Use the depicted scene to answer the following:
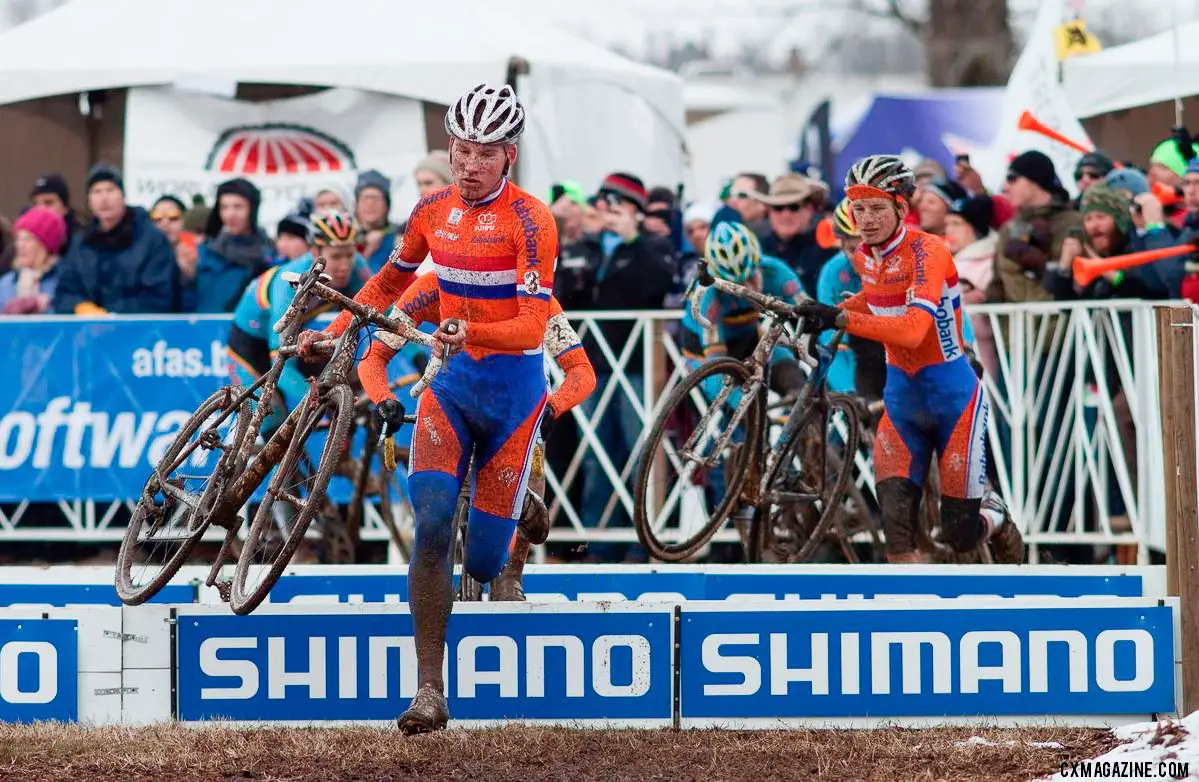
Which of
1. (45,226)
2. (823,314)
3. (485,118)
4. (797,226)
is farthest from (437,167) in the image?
(485,118)

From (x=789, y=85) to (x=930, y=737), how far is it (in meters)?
60.2

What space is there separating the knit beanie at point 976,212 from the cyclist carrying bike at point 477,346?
548 cm

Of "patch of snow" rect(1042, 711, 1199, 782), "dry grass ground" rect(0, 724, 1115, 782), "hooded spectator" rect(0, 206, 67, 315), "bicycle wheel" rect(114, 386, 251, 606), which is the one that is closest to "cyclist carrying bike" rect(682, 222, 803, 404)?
"bicycle wheel" rect(114, 386, 251, 606)

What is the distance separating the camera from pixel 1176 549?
25.4ft

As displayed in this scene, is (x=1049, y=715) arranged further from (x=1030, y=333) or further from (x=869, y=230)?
(x=1030, y=333)

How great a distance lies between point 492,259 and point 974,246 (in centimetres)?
568

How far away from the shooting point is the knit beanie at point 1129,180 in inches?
483

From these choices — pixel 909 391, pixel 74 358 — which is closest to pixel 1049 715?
pixel 909 391

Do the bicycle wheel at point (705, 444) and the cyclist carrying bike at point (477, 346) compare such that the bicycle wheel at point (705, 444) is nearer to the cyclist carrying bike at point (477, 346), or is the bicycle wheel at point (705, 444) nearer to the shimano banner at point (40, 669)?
the cyclist carrying bike at point (477, 346)

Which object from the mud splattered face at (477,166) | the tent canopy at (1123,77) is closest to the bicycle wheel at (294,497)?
the mud splattered face at (477,166)

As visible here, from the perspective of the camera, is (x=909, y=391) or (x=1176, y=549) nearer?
(x=1176, y=549)

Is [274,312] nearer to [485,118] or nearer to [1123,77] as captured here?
[485,118]

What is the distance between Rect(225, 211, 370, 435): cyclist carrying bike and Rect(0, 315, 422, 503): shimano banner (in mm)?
862

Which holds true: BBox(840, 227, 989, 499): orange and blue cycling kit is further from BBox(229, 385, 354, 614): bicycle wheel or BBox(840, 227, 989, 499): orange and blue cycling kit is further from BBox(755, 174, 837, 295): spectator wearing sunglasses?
BBox(755, 174, 837, 295): spectator wearing sunglasses
